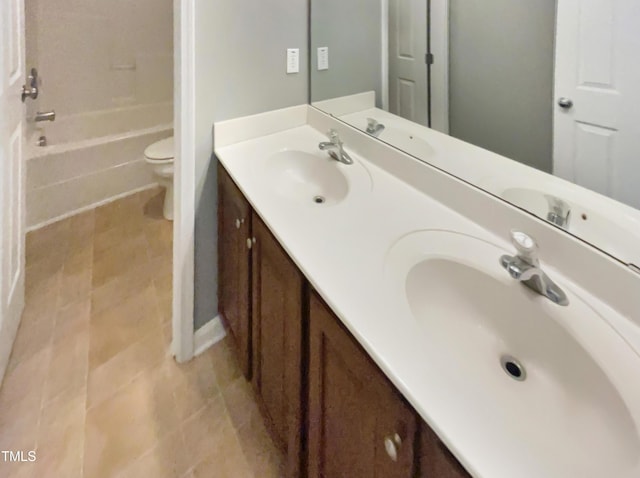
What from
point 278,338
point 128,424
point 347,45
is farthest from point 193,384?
point 347,45

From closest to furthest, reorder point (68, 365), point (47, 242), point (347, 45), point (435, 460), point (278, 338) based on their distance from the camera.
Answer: point (435, 460) < point (278, 338) < point (68, 365) < point (347, 45) < point (47, 242)

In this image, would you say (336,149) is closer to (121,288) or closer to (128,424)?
(128,424)

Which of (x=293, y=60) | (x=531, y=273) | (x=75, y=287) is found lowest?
(x=75, y=287)

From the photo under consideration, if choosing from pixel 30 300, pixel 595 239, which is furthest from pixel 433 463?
pixel 30 300

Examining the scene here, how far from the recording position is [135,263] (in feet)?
7.62

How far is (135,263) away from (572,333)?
7.21ft

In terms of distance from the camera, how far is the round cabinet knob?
0.64 m

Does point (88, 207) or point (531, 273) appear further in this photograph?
point (88, 207)

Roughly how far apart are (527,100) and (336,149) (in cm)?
72

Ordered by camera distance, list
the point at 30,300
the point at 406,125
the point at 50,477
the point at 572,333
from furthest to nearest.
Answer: the point at 30,300
the point at 406,125
the point at 50,477
the point at 572,333

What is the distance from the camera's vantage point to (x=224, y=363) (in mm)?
1704

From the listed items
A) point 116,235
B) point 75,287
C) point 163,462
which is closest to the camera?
point 163,462

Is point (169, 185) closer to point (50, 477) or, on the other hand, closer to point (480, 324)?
point (50, 477)

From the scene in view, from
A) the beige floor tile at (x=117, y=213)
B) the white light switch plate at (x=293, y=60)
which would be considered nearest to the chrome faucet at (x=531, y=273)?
the white light switch plate at (x=293, y=60)
